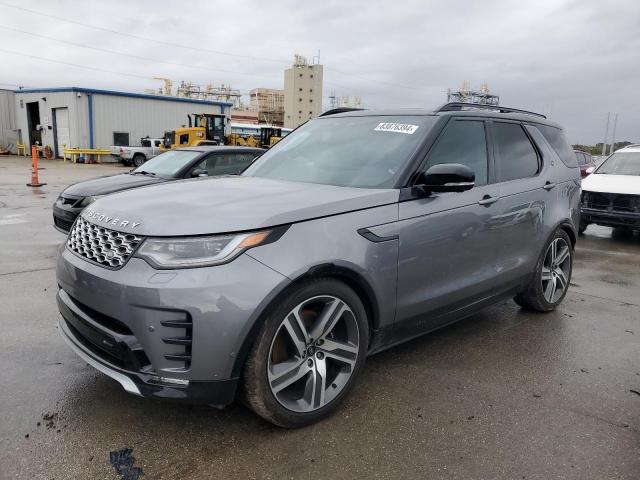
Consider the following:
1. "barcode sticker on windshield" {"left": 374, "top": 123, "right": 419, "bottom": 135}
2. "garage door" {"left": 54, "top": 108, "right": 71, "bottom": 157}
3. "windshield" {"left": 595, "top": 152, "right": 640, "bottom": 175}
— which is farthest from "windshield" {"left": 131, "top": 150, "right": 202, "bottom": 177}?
"garage door" {"left": 54, "top": 108, "right": 71, "bottom": 157}

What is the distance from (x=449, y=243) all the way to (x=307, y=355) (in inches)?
50.1

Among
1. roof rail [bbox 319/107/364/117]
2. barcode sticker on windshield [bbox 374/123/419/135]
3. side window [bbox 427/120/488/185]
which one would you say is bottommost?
side window [bbox 427/120/488/185]

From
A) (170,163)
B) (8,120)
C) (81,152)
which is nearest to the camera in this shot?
(170,163)

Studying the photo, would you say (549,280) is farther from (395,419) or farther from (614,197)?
(614,197)

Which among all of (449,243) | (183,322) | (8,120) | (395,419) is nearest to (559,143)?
(449,243)

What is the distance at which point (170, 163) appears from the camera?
8570 millimetres

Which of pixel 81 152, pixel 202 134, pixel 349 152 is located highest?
pixel 202 134

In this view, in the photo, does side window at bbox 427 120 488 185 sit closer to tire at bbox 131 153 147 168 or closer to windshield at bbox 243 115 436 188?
windshield at bbox 243 115 436 188

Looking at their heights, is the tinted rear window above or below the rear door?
above

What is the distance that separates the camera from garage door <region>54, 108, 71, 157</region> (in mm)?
37281

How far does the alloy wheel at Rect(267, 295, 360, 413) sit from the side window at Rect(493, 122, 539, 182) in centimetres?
201

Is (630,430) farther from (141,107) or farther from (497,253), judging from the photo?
(141,107)

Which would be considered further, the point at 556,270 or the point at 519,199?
the point at 556,270

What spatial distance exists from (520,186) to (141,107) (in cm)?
3956
